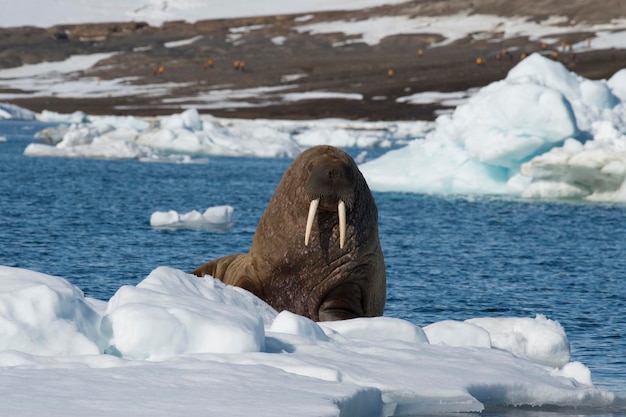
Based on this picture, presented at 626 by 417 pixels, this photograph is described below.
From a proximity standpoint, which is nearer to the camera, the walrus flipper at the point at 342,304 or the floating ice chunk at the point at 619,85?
the walrus flipper at the point at 342,304

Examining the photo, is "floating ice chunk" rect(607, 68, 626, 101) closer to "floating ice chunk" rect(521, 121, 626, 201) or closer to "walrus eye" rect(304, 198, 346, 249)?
"floating ice chunk" rect(521, 121, 626, 201)

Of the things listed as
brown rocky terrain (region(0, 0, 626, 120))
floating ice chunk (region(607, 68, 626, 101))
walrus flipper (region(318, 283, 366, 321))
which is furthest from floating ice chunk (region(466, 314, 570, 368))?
brown rocky terrain (region(0, 0, 626, 120))

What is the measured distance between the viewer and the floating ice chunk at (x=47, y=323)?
6680 millimetres

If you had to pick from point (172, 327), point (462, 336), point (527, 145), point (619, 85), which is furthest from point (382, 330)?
point (619, 85)

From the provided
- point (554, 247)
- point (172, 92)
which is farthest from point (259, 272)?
point (172, 92)

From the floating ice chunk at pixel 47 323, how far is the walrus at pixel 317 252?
10.4 feet

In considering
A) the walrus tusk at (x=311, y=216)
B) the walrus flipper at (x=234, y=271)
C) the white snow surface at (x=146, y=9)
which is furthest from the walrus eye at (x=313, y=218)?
the white snow surface at (x=146, y=9)

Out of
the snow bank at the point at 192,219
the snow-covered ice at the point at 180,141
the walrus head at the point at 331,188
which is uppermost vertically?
the walrus head at the point at 331,188

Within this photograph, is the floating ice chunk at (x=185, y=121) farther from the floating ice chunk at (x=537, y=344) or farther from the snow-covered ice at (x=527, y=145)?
the floating ice chunk at (x=537, y=344)

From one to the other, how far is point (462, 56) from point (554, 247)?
308 feet

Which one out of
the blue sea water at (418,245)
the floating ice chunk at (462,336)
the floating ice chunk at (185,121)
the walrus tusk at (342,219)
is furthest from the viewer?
the floating ice chunk at (185,121)

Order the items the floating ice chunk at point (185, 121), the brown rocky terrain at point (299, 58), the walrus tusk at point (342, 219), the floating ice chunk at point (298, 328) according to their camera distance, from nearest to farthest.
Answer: the floating ice chunk at point (298, 328)
the walrus tusk at point (342, 219)
the floating ice chunk at point (185, 121)
the brown rocky terrain at point (299, 58)

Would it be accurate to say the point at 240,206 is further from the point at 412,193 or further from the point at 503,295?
the point at 503,295

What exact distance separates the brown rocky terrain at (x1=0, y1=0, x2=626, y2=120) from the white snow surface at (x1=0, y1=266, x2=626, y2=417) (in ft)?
244
